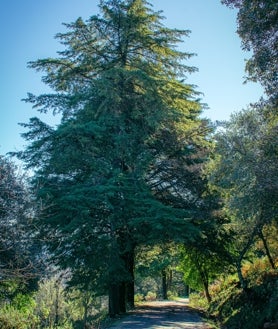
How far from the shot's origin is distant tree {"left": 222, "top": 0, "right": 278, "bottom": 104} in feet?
36.0

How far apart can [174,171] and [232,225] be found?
4.11m

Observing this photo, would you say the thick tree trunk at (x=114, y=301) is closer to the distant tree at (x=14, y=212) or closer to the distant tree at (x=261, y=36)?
the distant tree at (x=14, y=212)

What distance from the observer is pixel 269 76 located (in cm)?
1137

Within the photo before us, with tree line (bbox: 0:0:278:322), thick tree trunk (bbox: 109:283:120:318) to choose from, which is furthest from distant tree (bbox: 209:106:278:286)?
thick tree trunk (bbox: 109:283:120:318)

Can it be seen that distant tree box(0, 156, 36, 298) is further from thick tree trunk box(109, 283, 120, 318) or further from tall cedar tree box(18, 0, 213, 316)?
thick tree trunk box(109, 283, 120, 318)

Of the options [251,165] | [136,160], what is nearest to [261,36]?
[251,165]

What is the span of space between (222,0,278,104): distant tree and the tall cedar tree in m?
5.35

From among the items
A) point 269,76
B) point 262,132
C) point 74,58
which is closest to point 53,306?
point 74,58

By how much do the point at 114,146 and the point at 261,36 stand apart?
8.72 metres

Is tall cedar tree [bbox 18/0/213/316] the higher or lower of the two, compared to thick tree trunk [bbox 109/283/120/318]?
higher

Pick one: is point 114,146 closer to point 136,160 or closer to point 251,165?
point 136,160

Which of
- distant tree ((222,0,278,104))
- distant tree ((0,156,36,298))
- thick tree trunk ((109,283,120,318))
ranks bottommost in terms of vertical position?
thick tree trunk ((109,283,120,318))

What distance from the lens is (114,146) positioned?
1686 cm

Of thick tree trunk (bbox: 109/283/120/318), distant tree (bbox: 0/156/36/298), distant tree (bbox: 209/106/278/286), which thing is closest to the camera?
distant tree (bbox: 0/156/36/298)
